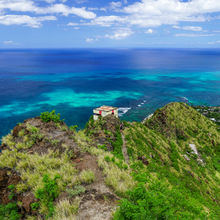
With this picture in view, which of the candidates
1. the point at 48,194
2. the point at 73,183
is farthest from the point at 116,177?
the point at 48,194

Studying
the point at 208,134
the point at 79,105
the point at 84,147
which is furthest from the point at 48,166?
the point at 79,105

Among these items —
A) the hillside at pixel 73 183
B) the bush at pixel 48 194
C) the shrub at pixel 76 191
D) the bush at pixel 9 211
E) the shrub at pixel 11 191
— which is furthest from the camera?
the shrub at pixel 11 191

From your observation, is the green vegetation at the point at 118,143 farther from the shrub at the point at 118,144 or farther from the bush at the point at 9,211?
the bush at the point at 9,211

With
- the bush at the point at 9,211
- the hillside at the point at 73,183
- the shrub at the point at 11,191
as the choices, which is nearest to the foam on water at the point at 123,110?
the hillside at the point at 73,183

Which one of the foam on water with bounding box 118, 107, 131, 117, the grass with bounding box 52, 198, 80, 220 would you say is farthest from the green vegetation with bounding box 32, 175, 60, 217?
the foam on water with bounding box 118, 107, 131, 117

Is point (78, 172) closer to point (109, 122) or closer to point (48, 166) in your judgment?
point (48, 166)

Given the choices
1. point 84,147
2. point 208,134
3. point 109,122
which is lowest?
point 208,134

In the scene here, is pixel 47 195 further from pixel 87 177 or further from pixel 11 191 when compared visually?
pixel 11 191

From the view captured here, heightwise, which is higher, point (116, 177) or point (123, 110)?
point (116, 177)

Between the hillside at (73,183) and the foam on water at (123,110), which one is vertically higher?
the hillside at (73,183)

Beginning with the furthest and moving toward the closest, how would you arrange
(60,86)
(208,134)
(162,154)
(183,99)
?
(60,86)
(183,99)
(208,134)
(162,154)

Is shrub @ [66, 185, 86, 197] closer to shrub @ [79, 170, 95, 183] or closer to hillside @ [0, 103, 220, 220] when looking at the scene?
hillside @ [0, 103, 220, 220]
